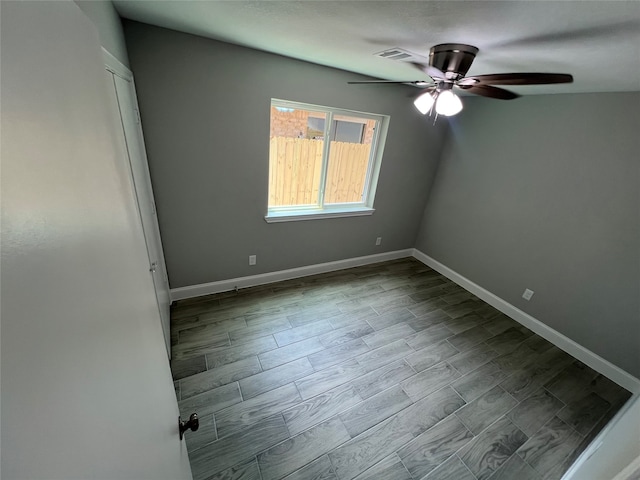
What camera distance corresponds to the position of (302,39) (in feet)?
5.03

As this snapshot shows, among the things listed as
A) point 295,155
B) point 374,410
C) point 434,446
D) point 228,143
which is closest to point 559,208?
A: point 434,446

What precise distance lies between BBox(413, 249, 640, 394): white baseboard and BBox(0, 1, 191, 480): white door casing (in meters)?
3.24

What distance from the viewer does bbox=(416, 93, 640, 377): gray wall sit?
1985mm

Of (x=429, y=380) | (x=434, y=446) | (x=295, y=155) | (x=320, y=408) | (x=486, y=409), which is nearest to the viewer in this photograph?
(x=434, y=446)

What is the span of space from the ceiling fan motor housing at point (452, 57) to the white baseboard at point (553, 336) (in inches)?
98.1

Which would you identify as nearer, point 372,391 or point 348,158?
point 372,391

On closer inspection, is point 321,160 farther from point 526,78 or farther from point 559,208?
point 559,208

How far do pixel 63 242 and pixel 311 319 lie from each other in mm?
2221

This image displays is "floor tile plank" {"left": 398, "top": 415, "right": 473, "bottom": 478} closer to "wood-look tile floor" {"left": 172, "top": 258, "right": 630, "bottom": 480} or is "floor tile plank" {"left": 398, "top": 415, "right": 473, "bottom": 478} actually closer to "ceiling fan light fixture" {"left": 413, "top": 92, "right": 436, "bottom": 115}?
"wood-look tile floor" {"left": 172, "top": 258, "right": 630, "bottom": 480}

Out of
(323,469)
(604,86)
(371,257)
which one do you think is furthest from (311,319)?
(604,86)

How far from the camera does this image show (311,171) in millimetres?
2715

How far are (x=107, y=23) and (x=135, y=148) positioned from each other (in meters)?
0.64

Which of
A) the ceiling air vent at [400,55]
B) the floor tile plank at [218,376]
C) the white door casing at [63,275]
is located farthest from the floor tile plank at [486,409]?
the ceiling air vent at [400,55]

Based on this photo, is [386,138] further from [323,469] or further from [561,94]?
[323,469]
